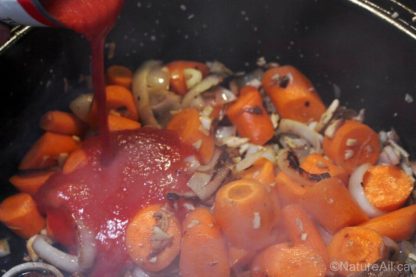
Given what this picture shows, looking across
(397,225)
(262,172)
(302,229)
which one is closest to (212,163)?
(262,172)

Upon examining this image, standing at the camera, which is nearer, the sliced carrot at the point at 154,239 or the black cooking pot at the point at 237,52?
the sliced carrot at the point at 154,239

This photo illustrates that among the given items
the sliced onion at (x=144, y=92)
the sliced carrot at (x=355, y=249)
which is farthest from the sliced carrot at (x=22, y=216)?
the sliced carrot at (x=355, y=249)

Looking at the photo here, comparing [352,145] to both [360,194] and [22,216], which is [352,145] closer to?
[360,194]

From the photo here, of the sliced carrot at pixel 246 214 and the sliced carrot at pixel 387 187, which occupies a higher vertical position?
the sliced carrot at pixel 387 187

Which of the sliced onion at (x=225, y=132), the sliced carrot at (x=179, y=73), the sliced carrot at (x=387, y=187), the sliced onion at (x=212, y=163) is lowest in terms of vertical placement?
the sliced onion at (x=212, y=163)

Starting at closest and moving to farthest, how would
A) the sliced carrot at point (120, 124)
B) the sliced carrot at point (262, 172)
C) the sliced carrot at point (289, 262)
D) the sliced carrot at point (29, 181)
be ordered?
the sliced carrot at point (289, 262) → the sliced carrot at point (262, 172) → the sliced carrot at point (29, 181) → the sliced carrot at point (120, 124)

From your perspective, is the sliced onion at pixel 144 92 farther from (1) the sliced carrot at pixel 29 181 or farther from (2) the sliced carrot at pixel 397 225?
(2) the sliced carrot at pixel 397 225

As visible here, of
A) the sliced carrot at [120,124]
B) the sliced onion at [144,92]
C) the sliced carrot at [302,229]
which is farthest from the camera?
the sliced onion at [144,92]
